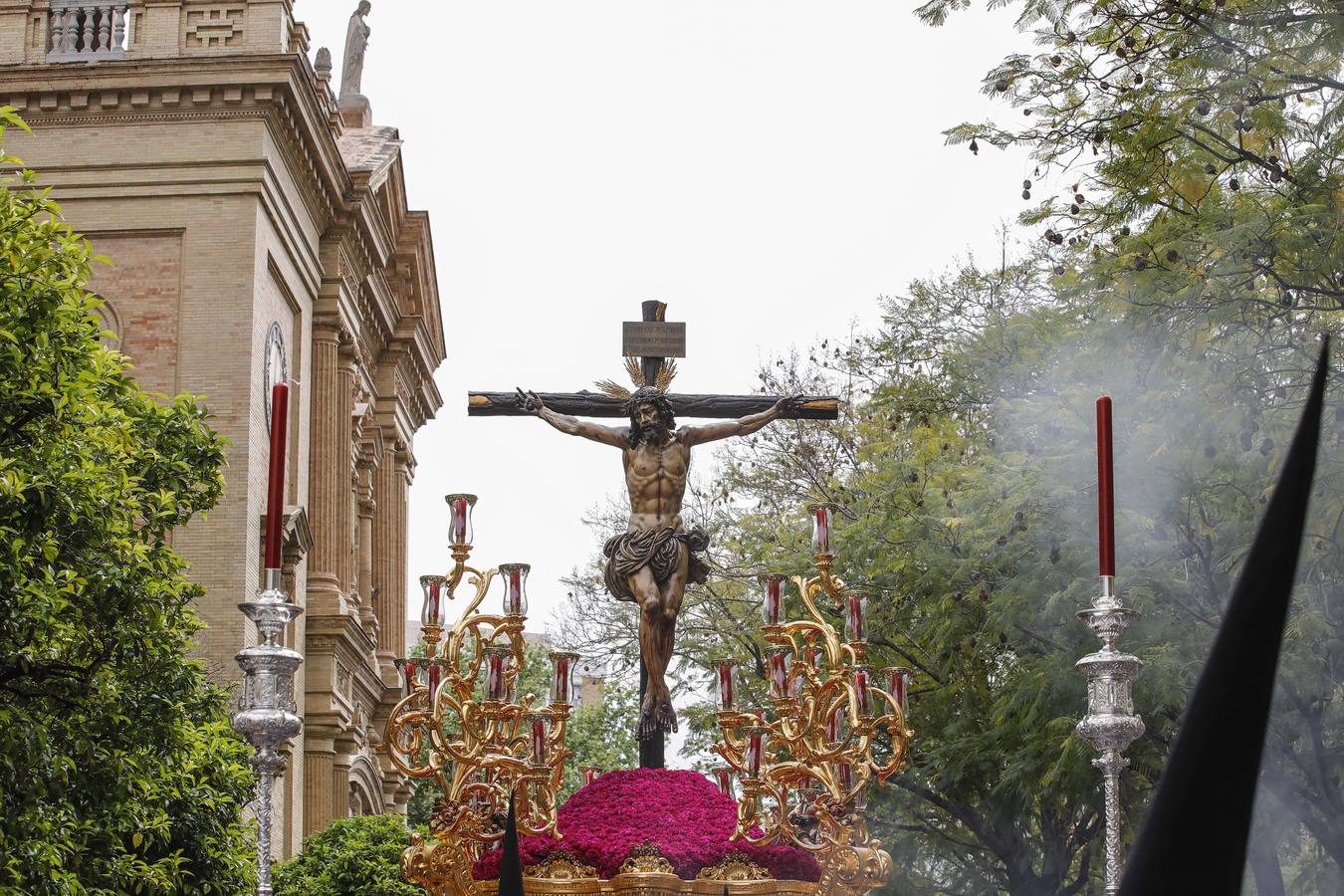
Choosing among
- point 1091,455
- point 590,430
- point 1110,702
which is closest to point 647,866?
point 1110,702

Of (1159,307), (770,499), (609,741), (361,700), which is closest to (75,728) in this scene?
(1159,307)

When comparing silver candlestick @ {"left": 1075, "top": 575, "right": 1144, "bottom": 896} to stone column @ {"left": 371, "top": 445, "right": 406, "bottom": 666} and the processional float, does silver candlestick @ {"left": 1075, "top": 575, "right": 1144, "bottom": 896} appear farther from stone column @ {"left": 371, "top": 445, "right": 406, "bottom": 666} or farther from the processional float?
stone column @ {"left": 371, "top": 445, "right": 406, "bottom": 666}

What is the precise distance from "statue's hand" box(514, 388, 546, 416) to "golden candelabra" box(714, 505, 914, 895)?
244 cm

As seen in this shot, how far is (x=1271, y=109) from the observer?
13.4 meters

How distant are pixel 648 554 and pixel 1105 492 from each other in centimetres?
346

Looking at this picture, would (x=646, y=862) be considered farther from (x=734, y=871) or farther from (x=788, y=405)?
(x=788, y=405)

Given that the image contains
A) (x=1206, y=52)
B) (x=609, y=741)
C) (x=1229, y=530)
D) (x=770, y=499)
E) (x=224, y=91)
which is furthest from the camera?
(x=609, y=741)

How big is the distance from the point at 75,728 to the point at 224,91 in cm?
1476

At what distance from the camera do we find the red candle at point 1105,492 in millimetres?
10008

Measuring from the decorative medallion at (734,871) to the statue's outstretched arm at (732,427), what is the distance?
2.88m

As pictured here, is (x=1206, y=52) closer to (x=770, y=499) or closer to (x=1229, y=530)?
(x=1229, y=530)

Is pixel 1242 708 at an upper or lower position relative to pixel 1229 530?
lower

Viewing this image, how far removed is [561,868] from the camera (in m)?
11.4

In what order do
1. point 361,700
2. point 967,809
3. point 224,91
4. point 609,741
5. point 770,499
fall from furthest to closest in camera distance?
point 609,741 → point 361,700 → point 770,499 → point 224,91 → point 967,809
